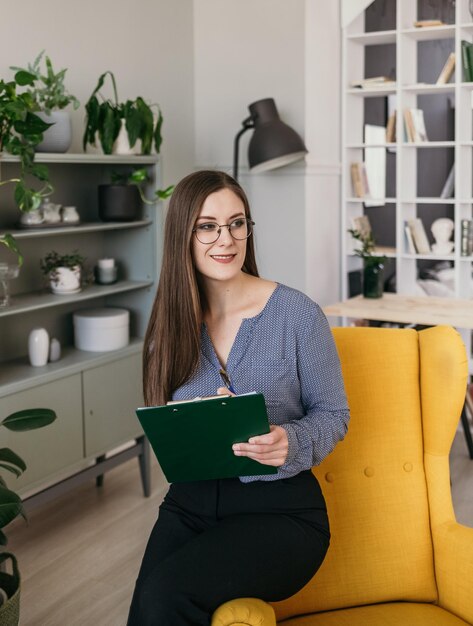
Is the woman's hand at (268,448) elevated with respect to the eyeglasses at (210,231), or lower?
lower

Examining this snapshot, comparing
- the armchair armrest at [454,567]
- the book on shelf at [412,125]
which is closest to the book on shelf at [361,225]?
the book on shelf at [412,125]

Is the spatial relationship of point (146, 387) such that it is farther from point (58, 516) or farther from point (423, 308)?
point (423, 308)

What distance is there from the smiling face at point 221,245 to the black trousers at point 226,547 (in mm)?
467

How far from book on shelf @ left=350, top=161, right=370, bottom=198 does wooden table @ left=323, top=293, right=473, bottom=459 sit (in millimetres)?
753

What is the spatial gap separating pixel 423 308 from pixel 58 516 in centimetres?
193

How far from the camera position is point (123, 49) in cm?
414

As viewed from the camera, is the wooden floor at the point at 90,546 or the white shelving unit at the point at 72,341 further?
the white shelving unit at the point at 72,341

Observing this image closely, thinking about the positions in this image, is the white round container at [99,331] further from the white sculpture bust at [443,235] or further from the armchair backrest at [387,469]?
the white sculpture bust at [443,235]

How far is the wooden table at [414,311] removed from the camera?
150 inches

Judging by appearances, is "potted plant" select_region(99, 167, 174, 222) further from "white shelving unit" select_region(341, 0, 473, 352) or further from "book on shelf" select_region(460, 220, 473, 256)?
"book on shelf" select_region(460, 220, 473, 256)

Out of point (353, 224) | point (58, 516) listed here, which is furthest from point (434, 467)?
point (353, 224)

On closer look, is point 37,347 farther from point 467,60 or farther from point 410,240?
point 467,60

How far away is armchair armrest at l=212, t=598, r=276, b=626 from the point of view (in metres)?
1.54

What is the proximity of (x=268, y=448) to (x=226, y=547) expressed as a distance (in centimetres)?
21
